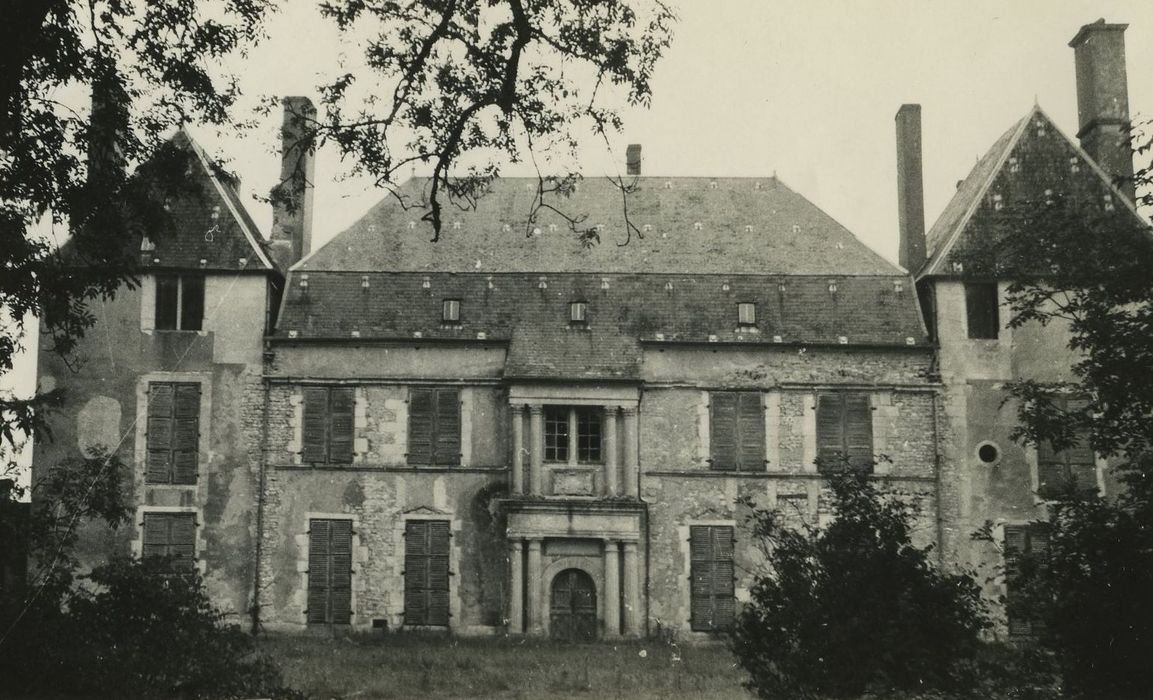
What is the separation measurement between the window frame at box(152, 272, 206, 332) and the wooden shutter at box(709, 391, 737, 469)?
428 inches

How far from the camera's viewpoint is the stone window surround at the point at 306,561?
2319cm

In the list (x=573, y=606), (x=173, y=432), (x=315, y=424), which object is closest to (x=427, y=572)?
(x=573, y=606)

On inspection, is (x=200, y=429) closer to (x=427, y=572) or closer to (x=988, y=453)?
(x=427, y=572)

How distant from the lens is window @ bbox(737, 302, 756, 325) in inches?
961

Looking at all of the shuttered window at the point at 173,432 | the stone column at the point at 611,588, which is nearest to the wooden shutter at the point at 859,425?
the stone column at the point at 611,588

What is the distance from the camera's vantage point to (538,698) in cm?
1580

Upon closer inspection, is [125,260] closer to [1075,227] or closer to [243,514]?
[1075,227]

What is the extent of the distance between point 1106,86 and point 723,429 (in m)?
11.2

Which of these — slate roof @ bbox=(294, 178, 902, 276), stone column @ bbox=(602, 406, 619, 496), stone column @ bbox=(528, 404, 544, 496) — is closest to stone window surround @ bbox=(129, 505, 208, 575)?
slate roof @ bbox=(294, 178, 902, 276)

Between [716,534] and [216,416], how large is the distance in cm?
1058

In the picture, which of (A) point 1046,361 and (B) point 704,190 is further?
(B) point 704,190

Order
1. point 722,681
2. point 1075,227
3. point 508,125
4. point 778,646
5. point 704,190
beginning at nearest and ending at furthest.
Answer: point 778,646, point 508,125, point 1075,227, point 722,681, point 704,190

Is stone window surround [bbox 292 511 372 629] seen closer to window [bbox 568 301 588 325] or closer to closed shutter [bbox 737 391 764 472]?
window [bbox 568 301 588 325]

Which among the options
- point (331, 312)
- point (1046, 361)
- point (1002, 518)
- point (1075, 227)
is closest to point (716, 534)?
point (1002, 518)
